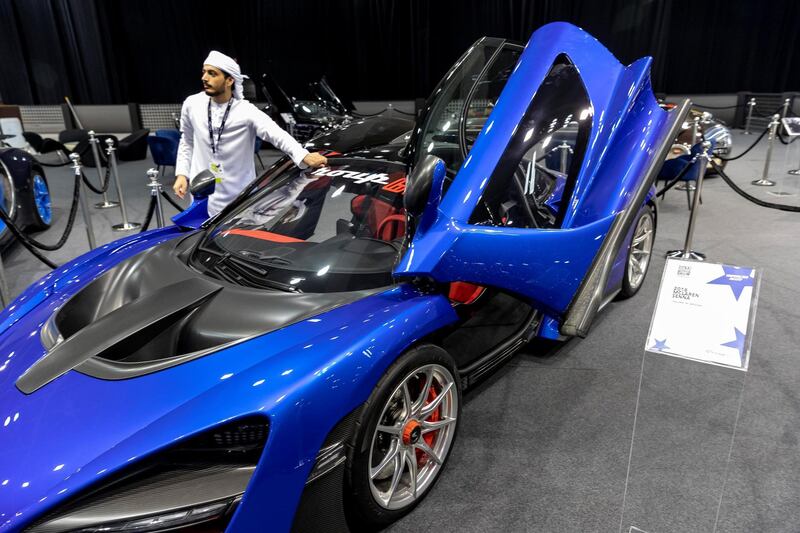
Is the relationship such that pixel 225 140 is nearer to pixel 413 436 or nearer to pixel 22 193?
pixel 413 436

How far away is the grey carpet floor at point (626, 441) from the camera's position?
178 cm

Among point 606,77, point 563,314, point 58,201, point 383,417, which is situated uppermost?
point 606,77

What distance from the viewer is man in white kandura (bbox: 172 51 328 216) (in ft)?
10.1

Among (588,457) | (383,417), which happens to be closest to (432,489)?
(383,417)

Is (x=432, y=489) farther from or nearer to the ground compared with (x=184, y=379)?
nearer to the ground

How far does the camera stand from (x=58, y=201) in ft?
21.6

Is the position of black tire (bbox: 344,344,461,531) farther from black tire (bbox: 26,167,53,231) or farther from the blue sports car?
black tire (bbox: 26,167,53,231)

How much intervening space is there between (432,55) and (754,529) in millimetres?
13952

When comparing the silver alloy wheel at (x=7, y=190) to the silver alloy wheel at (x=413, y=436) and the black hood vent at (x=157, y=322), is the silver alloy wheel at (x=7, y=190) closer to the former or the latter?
the black hood vent at (x=157, y=322)

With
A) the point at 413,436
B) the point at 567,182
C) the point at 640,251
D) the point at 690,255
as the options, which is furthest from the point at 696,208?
the point at 413,436

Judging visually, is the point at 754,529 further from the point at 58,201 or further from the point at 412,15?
the point at 412,15

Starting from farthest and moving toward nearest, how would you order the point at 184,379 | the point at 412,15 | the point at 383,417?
the point at 412,15
the point at 383,417
the point at 184,379

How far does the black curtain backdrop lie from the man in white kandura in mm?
11435

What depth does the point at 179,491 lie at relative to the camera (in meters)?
1.20
